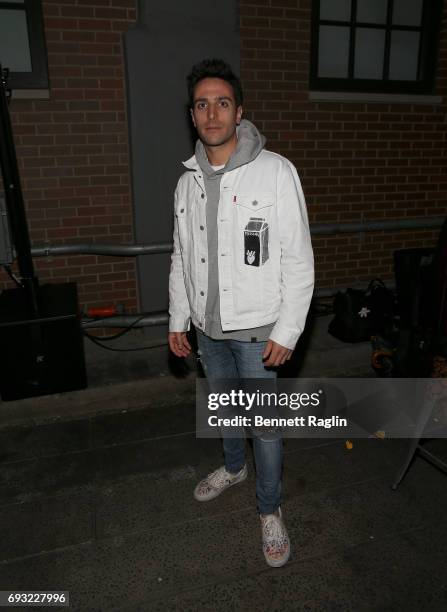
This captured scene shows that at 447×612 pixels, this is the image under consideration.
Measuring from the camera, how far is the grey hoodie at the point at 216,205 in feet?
8.06

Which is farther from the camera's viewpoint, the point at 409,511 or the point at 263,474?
the point at 409,511

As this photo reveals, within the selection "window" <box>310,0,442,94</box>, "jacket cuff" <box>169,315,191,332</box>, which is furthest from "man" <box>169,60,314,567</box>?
"window" <box>310,0,442,94</box>

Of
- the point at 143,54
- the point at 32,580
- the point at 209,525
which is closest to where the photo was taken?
the point at 32,580

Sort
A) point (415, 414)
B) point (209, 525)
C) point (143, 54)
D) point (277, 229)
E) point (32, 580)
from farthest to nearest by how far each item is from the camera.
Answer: point (143, 54)
point (415, 414)
point (209, 525)
point (32, 580)
point (277, 229)

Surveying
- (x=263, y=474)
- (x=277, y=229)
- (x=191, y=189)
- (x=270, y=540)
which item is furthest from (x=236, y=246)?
(x=270, y=540)

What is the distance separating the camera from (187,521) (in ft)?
10.0

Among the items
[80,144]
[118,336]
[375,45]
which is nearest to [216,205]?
[80,144]

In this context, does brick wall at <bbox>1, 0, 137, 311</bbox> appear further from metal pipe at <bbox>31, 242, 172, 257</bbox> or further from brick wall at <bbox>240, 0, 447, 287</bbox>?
brick wall at <bbox>240, 0, 447, 287</bbox>

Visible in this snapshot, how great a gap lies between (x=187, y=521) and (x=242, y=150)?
2207 mm

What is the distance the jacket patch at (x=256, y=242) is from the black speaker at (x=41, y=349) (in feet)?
6.66

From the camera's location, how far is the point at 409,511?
311 cm

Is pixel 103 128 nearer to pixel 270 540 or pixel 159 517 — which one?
pixel 159 517

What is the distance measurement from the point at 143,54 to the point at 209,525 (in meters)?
3.98

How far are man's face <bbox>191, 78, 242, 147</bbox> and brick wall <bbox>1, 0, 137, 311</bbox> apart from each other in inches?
100
